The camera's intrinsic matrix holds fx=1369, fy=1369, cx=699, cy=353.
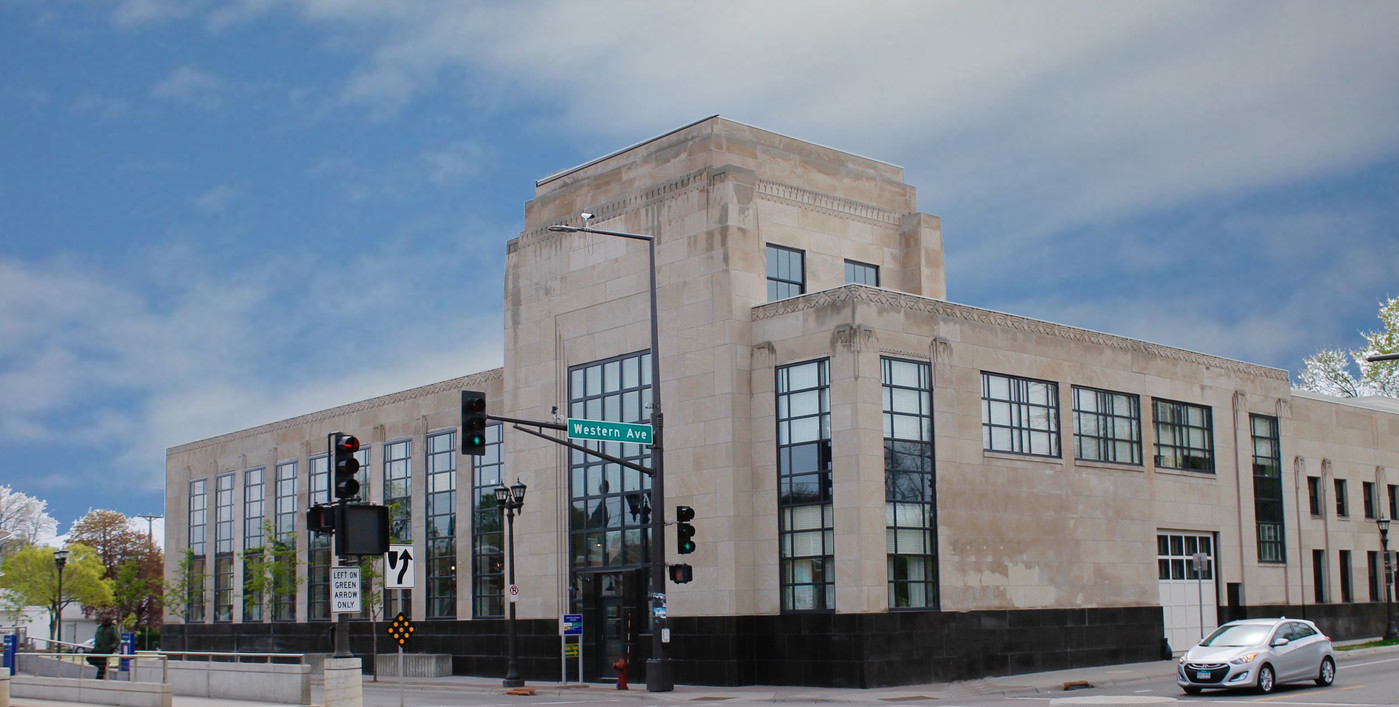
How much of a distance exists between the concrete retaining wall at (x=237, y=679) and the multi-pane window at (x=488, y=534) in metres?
14.1

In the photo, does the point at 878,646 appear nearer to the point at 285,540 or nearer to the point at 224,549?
the point at 285,540

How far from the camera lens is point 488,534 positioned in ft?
155

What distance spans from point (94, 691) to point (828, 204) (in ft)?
77.0

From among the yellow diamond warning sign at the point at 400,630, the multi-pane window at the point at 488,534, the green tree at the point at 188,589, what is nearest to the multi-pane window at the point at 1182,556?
the multi-pane window at the point at 488,534

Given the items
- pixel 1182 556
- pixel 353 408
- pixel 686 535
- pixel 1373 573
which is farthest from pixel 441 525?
pixel 1373 573

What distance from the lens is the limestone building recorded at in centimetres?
3494

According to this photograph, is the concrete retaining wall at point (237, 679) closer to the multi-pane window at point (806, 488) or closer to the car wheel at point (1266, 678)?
the multi-pane window at point (806, 488)

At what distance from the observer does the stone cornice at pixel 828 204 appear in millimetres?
39062

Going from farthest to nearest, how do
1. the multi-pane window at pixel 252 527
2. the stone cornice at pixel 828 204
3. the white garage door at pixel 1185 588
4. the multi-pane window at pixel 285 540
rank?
the multi-pane window at pixel 252 527
the multi-pane window at pixel 285 540
the white garage door at pixel 1185 588
the stone cornice at pixel 828 204

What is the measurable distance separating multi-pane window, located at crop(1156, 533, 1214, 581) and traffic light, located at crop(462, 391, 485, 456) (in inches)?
944

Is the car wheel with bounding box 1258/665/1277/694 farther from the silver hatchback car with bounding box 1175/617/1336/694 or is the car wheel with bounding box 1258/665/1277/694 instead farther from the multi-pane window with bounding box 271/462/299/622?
the multi-pane window with bounding box 271/462/299/622

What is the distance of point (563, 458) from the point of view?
41594 mm

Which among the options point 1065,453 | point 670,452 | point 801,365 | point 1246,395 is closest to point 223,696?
point 670,452

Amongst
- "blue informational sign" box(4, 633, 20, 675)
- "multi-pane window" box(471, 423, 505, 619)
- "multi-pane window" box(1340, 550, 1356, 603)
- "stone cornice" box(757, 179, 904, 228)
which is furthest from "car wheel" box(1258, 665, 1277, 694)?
"blue informational sign" box(4, 633, 20, 675)
